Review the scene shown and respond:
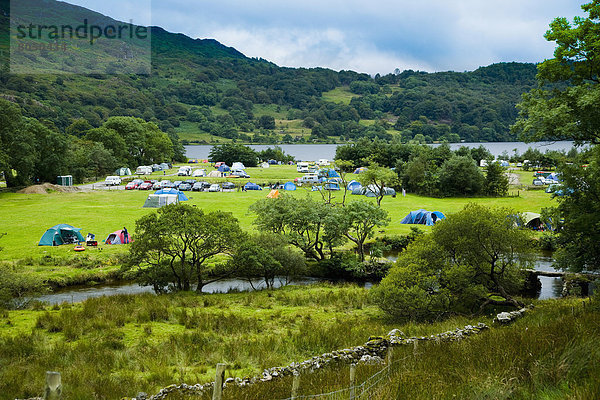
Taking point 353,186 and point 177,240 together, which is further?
point 353,186

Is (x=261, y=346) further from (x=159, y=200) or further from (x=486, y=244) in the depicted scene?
(x=159, y=200)

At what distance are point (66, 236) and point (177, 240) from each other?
1307cm

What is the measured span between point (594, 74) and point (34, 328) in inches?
795

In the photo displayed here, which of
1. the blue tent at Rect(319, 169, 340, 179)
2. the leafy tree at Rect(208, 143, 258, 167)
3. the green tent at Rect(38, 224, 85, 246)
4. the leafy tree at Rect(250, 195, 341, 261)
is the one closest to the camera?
the leafy tree at Rect(250, 195, 341, 261)

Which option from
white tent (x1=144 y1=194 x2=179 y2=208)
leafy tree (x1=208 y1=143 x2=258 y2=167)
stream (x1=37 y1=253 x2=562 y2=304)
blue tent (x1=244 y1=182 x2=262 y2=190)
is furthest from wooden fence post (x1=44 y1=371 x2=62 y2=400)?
leafy tree (x1=208 y1=143 x2=258 y2=167)

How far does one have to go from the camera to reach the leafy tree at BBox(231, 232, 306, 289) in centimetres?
2158

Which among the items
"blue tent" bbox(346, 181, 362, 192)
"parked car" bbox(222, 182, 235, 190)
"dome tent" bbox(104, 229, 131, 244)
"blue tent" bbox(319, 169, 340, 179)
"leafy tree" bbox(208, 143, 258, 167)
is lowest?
"dome tent" bbox(104, 229, 131, 244)

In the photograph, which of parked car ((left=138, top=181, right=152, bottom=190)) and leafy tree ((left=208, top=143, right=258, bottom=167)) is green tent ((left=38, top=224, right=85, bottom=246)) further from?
leafy tree ((left=208, top=143, right=258, bottom=167))

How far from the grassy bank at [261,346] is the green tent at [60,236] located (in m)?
12.4

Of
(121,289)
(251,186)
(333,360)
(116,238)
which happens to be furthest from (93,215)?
(333,360)

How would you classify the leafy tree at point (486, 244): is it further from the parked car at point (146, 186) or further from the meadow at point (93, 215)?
the parked car at point (146, 186)

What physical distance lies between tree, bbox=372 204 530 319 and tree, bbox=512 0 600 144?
17.1 feet

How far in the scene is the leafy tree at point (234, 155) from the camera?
302 feet

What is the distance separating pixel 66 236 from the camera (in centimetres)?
2889
